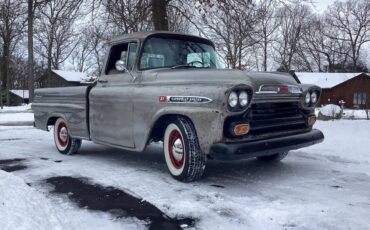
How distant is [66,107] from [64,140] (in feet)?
2.61

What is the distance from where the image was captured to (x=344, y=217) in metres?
4.30

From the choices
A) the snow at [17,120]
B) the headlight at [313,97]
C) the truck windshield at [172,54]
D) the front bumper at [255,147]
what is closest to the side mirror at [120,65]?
the truck windshield at [172,54]

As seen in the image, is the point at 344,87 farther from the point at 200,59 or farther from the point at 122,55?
the point at 122,55

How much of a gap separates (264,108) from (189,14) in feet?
31.7

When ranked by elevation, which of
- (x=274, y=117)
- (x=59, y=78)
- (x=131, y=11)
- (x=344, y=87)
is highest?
(x=131, y=11)

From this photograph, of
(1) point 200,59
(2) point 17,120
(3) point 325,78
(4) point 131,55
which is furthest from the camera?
(3) point 325,78

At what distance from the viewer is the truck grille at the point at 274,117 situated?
5.45m

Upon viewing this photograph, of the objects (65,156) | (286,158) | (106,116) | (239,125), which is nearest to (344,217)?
(239,125)

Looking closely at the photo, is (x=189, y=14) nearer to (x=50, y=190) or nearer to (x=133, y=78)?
(x=133, y=78)

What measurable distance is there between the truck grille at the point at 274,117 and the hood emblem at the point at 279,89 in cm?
16

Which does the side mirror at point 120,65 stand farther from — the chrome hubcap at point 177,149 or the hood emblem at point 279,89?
the hood emblem at point 279,89

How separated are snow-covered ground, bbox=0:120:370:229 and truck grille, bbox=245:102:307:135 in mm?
699

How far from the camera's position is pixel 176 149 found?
589 centimetres

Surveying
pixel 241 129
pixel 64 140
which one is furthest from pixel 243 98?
pixel 64 140
